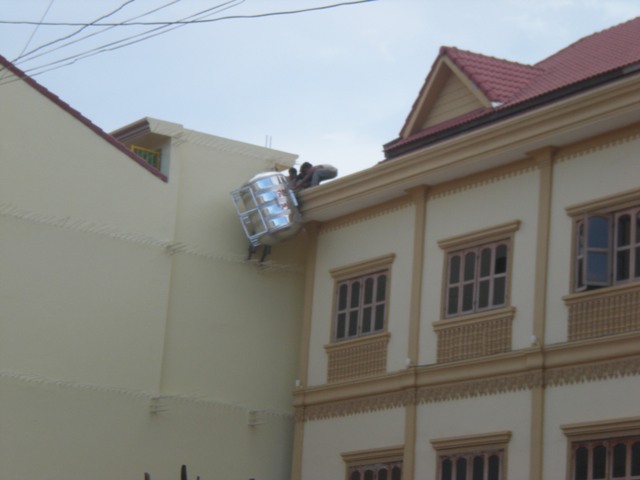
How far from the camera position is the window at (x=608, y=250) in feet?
58.9

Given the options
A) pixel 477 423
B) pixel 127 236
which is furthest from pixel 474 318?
pixel 127 236

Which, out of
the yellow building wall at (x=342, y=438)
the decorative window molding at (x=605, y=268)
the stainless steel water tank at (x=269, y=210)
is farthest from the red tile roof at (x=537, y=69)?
the yellow building wall at (x=342, y=438)

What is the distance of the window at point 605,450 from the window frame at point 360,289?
14.7ft

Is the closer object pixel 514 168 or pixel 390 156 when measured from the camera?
pixel 514 168

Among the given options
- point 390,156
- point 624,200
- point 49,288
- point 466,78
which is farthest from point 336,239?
point 624,200

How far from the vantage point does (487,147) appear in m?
19.6

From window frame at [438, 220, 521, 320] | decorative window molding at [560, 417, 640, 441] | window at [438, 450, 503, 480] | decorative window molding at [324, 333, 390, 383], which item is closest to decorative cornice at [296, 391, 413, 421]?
decorative window molding at [324, 333, 390, 383]

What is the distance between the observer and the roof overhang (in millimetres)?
17875

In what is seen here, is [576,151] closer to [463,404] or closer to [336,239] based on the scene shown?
[463,404]

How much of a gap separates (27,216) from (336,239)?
4990mm

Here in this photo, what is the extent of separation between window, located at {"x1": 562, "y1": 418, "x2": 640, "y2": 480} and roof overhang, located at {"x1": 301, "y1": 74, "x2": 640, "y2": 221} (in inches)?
147

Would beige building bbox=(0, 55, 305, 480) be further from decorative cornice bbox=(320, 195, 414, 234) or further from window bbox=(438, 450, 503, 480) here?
window bbox=(438, 450, 503, 480)

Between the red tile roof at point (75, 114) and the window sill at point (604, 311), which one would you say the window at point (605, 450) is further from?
the red tile roof at point (75, 114)

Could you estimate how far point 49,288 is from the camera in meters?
21.0
